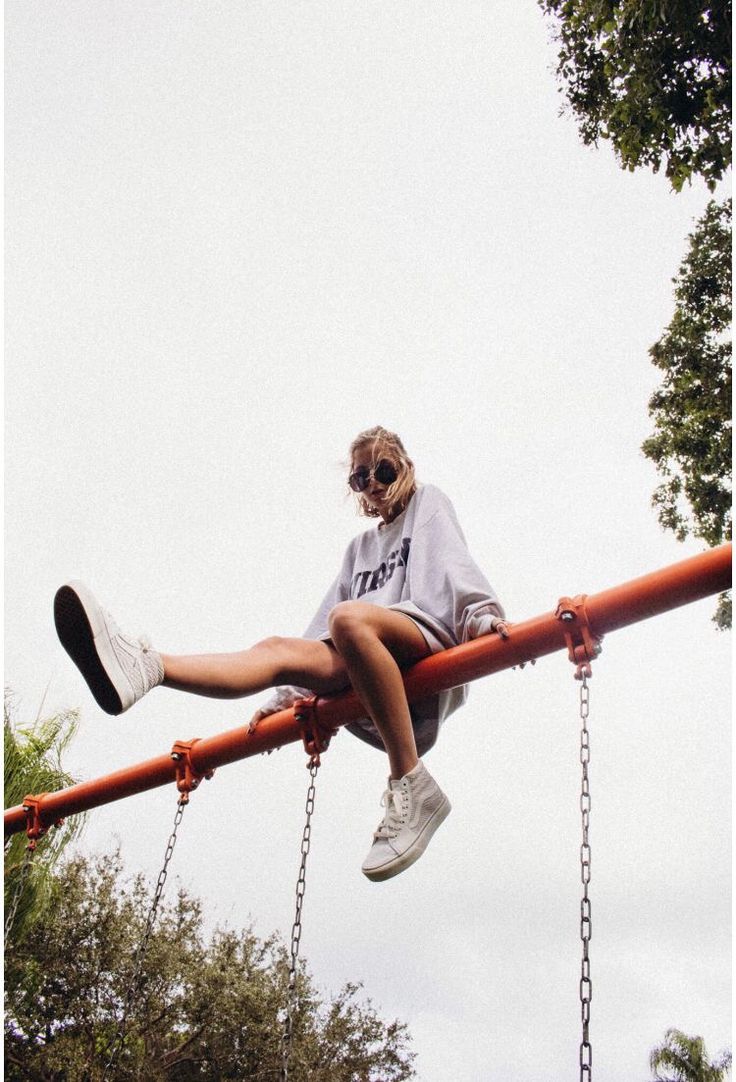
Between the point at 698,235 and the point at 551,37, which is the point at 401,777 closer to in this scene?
the point at 551,37

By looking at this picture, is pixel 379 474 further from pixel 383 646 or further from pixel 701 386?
pixel 701 386

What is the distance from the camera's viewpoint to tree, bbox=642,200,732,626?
959cm

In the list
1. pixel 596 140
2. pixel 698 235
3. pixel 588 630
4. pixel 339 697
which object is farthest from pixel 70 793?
pixel 698 235

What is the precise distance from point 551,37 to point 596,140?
84 cm

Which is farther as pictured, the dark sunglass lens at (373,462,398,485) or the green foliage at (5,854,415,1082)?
the green foliage at (5,854,415,1082)

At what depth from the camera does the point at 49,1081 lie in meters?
14.2

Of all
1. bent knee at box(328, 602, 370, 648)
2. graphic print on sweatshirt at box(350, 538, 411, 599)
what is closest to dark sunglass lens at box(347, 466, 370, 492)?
graphic print on sweatshirt at box(350, 538, 411, 599)


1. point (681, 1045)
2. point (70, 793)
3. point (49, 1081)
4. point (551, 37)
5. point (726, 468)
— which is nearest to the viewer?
point (70, 793)

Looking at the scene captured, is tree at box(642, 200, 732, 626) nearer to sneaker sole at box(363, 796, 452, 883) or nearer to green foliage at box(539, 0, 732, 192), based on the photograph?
green foliage at box(539, 0, 732, 192)

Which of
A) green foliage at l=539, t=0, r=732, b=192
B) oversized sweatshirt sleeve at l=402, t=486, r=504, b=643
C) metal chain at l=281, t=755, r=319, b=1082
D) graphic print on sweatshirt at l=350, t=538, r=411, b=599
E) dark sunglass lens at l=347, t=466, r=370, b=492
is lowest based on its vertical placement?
metal chain at l=281, t=755, r=319, b=1082

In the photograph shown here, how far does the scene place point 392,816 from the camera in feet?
8.71

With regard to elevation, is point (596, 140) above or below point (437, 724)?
above

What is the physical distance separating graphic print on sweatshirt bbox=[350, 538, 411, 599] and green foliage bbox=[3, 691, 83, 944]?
185 inches

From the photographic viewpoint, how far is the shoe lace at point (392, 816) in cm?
263
